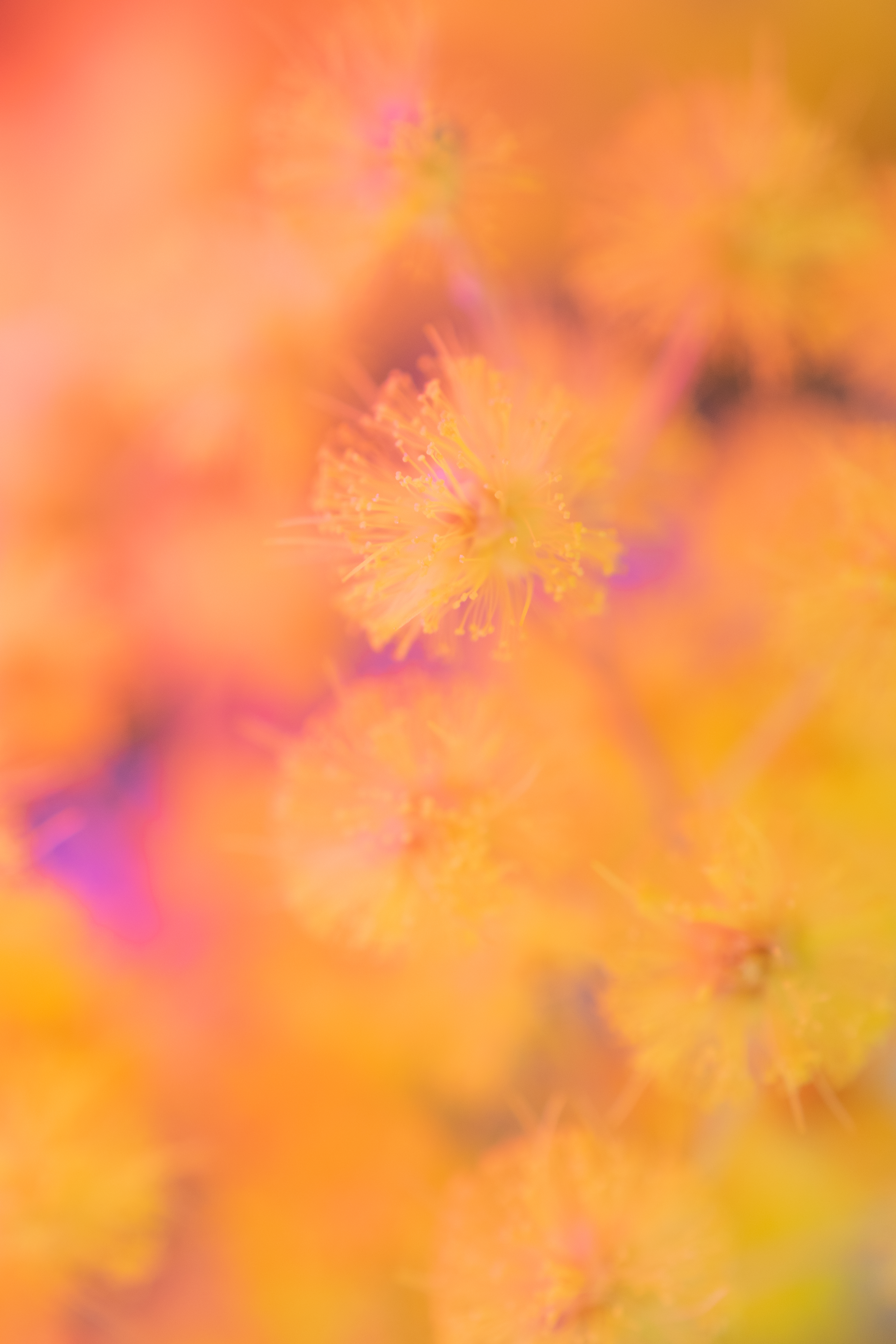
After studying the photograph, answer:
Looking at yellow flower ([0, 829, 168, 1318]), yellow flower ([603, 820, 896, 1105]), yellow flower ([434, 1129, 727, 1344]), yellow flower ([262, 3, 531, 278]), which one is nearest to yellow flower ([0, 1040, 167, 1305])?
yellow flower ([0, 829, 168, 1318])

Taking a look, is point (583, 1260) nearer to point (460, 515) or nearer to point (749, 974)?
point (749, 974)

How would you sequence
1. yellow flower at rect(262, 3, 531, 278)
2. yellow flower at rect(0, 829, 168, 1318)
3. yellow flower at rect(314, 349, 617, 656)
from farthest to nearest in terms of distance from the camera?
yellow flower at rect(0, 829, 168, 1318)
yellow flower at rect(262, 3, 531, 278)
yellow flower at rect(314, 349, 617, 656)

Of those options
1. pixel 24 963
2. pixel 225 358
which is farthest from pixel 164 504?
pixel 24 963

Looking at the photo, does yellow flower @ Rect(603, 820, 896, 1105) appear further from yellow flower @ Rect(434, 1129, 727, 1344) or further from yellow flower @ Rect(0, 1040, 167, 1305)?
yellow flower @ Rect(0, 1040, 167, 1305)

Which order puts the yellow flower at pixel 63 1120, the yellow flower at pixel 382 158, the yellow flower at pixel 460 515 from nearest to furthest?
the yellow flower at pixel 460 515
the yellow flower at pixel 382 158
the yellow flower at pixel 63 1120

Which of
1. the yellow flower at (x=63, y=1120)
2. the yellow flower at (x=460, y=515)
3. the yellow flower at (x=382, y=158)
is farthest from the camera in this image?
the yellow flower at (x=63, y=1120)

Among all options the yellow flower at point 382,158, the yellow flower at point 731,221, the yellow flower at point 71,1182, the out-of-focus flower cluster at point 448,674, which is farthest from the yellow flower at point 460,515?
the yellow flower at point 71,1182

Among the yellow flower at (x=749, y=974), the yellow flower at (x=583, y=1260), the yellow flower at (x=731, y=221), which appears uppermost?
the yellow flower at (x=731, y=221)

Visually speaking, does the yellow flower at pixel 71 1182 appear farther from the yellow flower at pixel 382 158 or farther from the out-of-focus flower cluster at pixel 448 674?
the yellow flower at pixel 382 158
